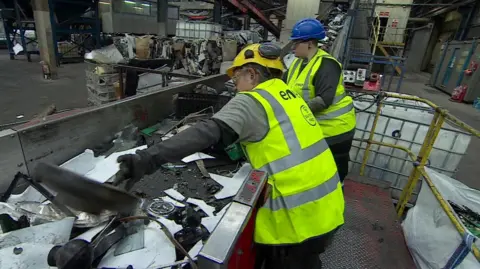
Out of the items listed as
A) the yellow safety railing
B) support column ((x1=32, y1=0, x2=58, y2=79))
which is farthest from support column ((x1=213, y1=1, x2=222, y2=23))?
the yellow safety railing

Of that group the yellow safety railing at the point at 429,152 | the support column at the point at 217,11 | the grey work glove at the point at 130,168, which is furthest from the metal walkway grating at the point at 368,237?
the support column at the point at 217,11

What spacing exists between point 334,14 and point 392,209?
9.85 meters

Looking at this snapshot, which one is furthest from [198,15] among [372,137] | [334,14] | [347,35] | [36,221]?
[36,221]

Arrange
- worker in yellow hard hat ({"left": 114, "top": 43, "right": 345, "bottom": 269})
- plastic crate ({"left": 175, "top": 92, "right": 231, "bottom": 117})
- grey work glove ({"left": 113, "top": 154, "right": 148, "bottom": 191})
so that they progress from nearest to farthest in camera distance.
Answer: grey work glove ({"left": 113, "top": 154, "right": 148, "bottom": 191}) < worker in yellow hard hat ({"left": 114, "top": 43, "right": 345, "bottom": 269}) < plastic crate ({"left": 175, "top": 92, "right": 231, "bottom": 117})

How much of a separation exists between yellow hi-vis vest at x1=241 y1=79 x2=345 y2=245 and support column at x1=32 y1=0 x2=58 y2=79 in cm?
858

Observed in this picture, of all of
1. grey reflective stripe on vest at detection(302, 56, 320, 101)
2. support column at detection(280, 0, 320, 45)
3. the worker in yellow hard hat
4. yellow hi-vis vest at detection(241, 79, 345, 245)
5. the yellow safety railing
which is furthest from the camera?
support column at detection(280, 0, 320, 45)

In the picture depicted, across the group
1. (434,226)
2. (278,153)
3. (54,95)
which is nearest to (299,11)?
(54,95)

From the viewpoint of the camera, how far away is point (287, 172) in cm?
106

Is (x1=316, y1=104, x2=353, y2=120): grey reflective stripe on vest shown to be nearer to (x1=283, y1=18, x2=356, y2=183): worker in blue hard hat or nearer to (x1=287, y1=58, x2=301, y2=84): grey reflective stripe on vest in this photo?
(x1=283, y1=18, x2=356, y2=183): worker in blue hard hat

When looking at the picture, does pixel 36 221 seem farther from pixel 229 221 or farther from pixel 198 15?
pixel 198 15

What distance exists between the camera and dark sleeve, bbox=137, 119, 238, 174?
892 millimetres

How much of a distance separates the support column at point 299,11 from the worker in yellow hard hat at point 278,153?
377 inches

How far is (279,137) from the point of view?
105 cm

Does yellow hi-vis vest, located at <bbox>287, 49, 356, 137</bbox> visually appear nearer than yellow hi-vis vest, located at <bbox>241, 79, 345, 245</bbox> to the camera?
No
